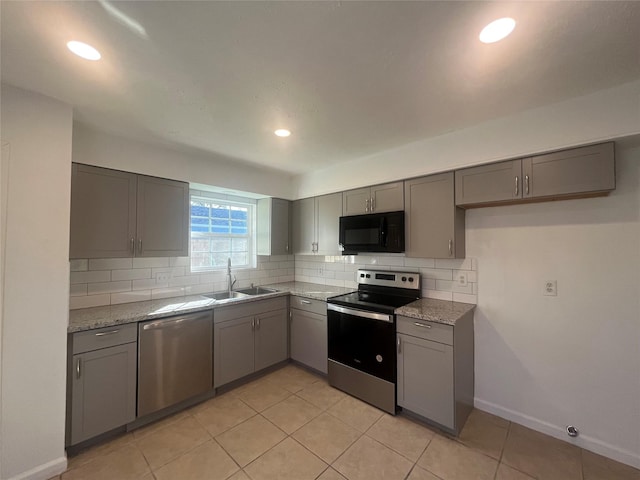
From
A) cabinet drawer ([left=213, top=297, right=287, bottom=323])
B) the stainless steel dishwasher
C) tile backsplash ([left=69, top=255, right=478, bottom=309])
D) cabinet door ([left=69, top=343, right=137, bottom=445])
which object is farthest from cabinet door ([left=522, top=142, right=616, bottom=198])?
cabinet door ([left=69, top=343, right=137, bottom=445])

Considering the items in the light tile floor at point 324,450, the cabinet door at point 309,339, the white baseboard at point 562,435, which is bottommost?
the light tile floor at point 324,450

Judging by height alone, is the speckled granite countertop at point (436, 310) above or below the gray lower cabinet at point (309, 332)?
above

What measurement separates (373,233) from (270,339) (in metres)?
1.65

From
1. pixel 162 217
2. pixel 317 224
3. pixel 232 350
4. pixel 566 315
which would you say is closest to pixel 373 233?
pixel 317 224

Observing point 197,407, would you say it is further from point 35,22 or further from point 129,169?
point 35,22

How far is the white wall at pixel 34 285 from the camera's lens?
1.57 metres

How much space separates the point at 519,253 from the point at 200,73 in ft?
8.66

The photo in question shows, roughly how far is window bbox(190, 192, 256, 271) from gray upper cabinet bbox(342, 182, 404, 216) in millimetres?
1436

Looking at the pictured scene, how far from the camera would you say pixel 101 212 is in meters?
2.16

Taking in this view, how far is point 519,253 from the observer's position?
2.20 m

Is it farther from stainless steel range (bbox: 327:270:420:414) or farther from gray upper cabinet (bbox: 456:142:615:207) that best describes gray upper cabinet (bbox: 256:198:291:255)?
gray upper cabinet (bbox: 456:142:615:207)

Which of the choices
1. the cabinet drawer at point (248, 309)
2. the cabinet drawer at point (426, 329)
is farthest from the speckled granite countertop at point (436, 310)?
the cabinet drawer at point (248, 309)

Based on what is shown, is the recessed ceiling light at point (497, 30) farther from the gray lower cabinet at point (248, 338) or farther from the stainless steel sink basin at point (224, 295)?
the stainless steel sink basin at point (224, 295)

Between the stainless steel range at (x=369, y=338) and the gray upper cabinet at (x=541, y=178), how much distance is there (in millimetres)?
1009
